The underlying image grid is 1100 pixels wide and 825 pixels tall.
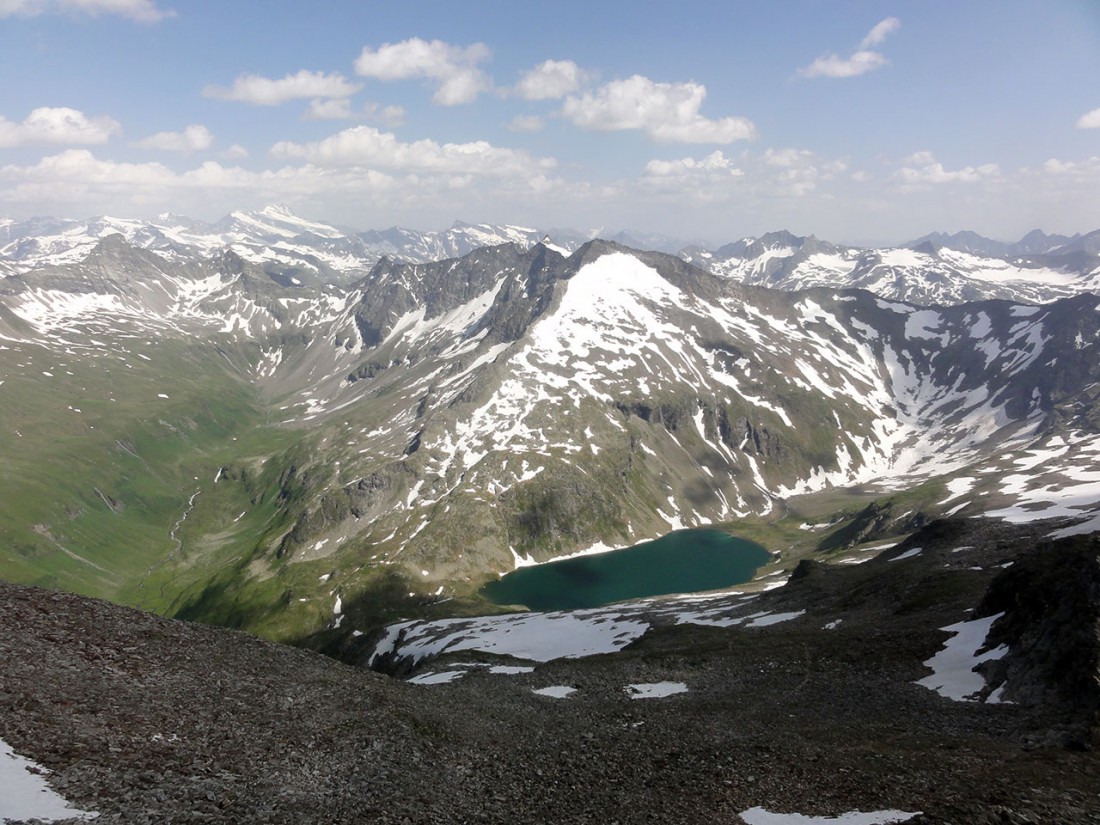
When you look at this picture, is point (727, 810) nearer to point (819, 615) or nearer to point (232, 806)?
point (232, 806)

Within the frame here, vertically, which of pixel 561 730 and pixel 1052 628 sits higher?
pixel 1052 628

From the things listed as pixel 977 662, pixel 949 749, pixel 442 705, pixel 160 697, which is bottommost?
pixel 442 705

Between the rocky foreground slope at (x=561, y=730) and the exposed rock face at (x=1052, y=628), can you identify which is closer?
the rocky foreground slope at (x=561, y=730)

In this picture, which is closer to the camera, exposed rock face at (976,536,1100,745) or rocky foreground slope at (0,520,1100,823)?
rocky foreground slope at (0,520,1100,823)

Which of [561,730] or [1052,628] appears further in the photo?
[1052,628]

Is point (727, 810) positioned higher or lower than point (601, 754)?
higher

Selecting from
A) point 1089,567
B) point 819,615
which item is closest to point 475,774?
point 1089,567

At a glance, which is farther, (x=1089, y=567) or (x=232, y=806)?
(x=1089, y=567)

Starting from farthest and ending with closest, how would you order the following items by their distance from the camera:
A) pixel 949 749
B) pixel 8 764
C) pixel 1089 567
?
pixel 1089 567
pixel 949 749
pixel 8 764
